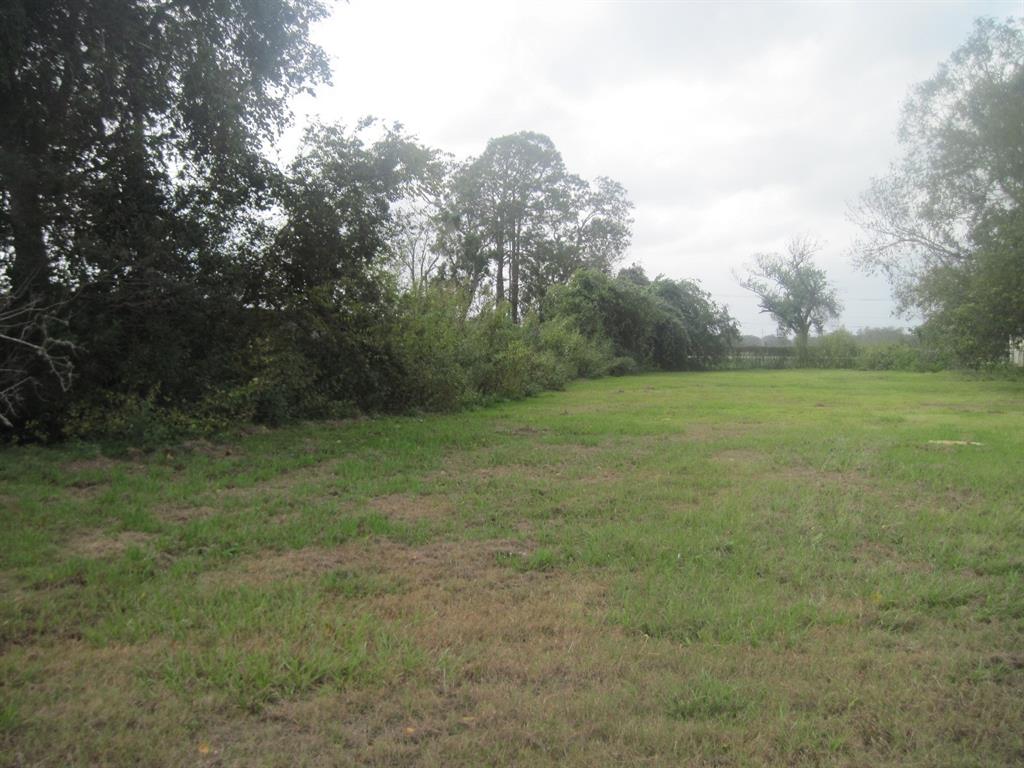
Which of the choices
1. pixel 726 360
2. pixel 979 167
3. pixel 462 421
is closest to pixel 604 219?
pixel 726 360

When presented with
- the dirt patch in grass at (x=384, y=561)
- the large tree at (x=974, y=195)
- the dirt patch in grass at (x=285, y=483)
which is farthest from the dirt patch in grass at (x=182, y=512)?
the large tree at (x=974, y=195)

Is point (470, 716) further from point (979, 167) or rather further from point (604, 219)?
point (604, 219)

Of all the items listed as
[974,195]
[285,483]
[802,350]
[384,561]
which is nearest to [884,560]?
[384,561]

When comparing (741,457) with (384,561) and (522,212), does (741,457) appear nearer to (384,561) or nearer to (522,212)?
(384,561)

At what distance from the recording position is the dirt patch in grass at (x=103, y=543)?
4641 millimetres

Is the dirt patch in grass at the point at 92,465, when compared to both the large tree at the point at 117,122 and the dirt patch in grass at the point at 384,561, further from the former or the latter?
the dirt patch in grass at the point at 384,561

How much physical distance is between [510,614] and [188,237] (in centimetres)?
795

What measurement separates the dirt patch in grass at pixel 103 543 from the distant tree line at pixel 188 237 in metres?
2.84

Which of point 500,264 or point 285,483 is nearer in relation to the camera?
point 285,483

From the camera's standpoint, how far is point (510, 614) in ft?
12.1

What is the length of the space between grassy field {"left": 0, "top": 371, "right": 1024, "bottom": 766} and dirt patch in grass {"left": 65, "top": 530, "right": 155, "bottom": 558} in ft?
0.09

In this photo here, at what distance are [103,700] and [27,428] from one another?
7.25 meters

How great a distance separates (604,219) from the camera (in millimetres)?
45531

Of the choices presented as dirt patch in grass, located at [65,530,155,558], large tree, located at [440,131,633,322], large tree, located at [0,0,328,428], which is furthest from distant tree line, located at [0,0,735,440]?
large tree, located at [440,131,633,322]
